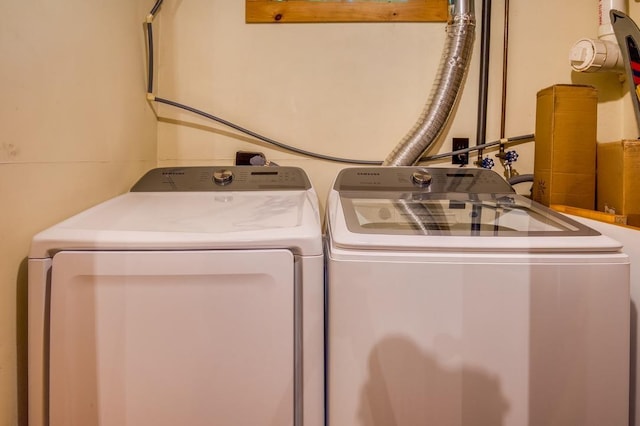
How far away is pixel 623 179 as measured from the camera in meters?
1.10

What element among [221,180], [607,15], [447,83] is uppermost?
[607,15]

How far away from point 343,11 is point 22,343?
1542mm

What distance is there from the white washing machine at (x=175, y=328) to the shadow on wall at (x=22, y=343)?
0.10m

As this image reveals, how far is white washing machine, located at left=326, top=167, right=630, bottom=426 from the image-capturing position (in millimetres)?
810

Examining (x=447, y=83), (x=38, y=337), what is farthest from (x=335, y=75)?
(x=38, y=337)

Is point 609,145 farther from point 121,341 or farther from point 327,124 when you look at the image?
point 121,341

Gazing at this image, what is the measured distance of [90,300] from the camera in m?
0.83

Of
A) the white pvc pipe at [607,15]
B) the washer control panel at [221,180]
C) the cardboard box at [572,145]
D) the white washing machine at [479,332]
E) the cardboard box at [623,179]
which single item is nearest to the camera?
the white washing machine at [479,332]

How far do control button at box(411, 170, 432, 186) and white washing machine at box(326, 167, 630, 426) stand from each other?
1.70 feet

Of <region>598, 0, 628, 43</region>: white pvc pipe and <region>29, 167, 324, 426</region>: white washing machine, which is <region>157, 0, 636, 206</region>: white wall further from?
<region>29, 167, 324, 426</region>: white washing machine

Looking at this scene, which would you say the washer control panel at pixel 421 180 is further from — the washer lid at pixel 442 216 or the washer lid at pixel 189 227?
the washer lid at pixel 189 227

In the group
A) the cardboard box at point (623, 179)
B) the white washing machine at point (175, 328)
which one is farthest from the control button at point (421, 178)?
the white washing machine at point (175, 328)

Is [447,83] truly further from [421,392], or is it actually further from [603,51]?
[421,392]

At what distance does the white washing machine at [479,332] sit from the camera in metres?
0.81
